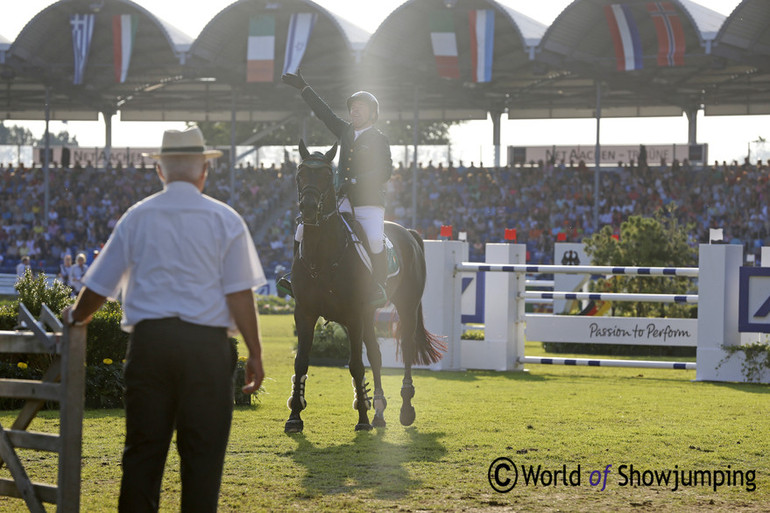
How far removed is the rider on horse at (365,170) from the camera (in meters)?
8.91

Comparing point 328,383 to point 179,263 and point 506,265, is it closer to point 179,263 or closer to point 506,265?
point 506,265

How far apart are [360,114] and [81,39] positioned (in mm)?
30673

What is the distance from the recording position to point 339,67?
38969 millimetres

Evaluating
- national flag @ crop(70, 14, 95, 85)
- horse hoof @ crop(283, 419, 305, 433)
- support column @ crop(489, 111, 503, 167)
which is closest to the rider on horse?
horse hoof @ crop(283, 419, 305, 433)

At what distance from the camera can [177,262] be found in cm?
428

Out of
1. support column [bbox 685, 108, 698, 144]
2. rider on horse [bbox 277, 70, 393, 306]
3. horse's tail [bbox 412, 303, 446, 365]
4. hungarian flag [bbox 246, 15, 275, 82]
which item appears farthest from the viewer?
support column [bbox 685, 108, 698, 144]

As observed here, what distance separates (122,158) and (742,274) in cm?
3798

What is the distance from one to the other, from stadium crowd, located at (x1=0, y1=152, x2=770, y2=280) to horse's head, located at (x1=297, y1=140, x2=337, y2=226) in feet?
89.9

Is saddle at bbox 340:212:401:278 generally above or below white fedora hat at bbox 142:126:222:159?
below

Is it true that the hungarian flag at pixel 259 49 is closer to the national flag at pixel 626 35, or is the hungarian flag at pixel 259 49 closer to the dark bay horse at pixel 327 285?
the national flag at pixel 626 35

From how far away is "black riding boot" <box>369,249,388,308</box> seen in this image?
9141mm

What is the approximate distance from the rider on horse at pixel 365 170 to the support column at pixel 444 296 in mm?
4866

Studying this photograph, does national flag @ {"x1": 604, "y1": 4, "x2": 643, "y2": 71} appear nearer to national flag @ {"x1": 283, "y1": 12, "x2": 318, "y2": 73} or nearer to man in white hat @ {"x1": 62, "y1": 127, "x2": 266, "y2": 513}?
national flag @ {"x1": 283, "y1": 12, "x2": 318, "y2": 73}

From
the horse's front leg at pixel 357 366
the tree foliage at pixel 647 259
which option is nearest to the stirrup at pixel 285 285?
the horse's front leg at pixel 357 366
